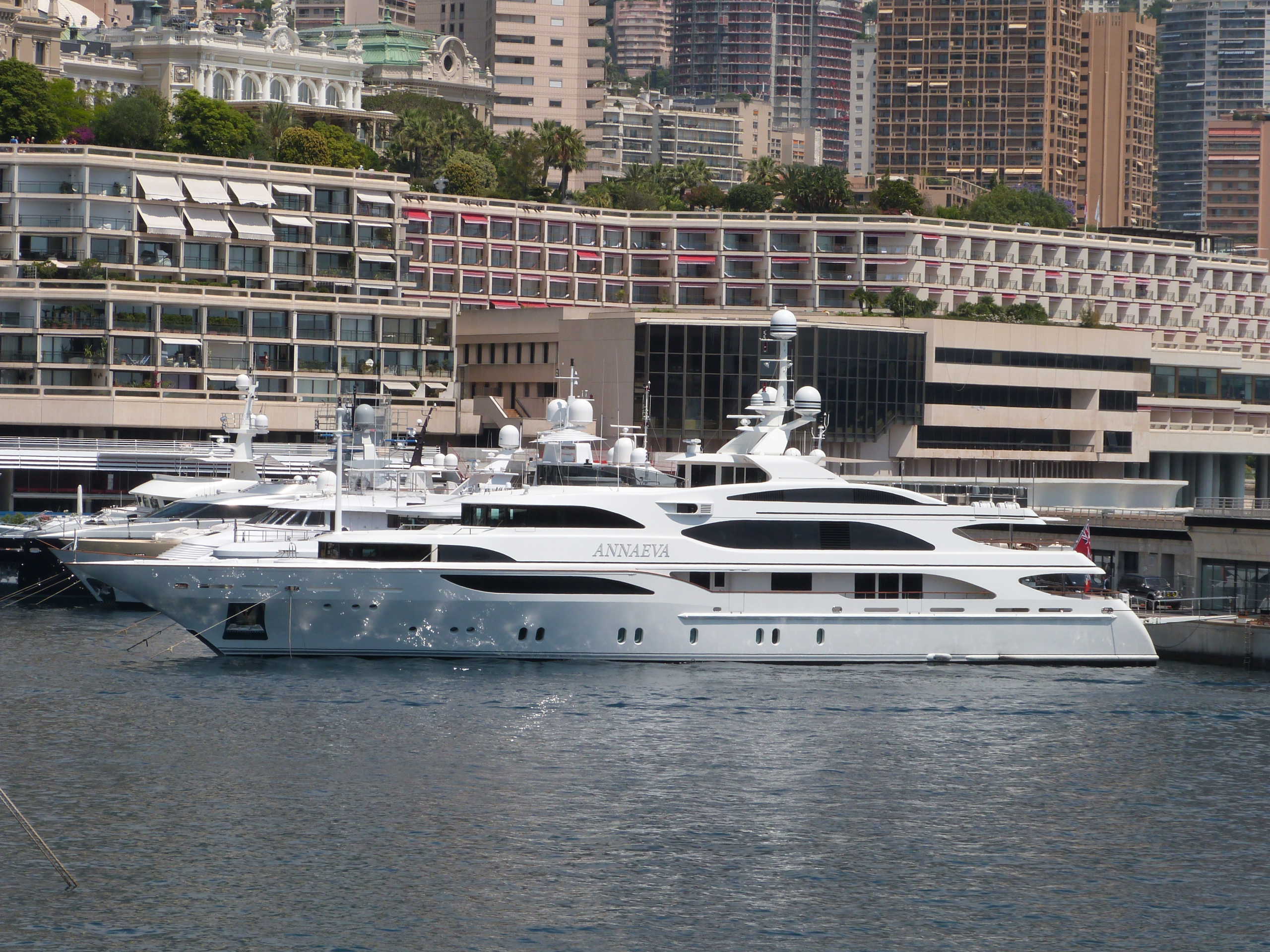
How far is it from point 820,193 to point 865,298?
17475mm

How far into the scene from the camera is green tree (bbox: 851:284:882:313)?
114 metres

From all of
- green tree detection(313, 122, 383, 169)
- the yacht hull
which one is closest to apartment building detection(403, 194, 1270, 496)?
green tree detection(313, 122, 383, 169)

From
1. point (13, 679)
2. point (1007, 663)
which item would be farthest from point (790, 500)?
point (13, 679)

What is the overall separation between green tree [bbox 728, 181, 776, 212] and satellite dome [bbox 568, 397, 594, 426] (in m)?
81.6

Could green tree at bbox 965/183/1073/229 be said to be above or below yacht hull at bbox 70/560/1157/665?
above

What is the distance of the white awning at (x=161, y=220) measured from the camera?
9938cm

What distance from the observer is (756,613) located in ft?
164

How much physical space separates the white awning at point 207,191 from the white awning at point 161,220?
1445 mm

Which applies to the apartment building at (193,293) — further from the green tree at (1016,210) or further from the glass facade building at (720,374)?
the green tree at (1016,210)

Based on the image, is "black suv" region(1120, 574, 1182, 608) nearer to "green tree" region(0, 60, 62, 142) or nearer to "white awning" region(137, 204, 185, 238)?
"white awning" region(137, 204, 185, 238)

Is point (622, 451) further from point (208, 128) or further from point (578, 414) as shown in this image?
point (208, 128)

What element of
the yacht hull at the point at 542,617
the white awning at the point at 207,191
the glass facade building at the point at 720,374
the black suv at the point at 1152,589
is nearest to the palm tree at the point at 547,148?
the white awning at the point at 207,191

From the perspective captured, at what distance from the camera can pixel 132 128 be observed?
109375 millimetres

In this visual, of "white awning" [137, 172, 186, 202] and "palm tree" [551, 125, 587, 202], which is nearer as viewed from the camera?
"white awning" [137, 172, 186, 202]
